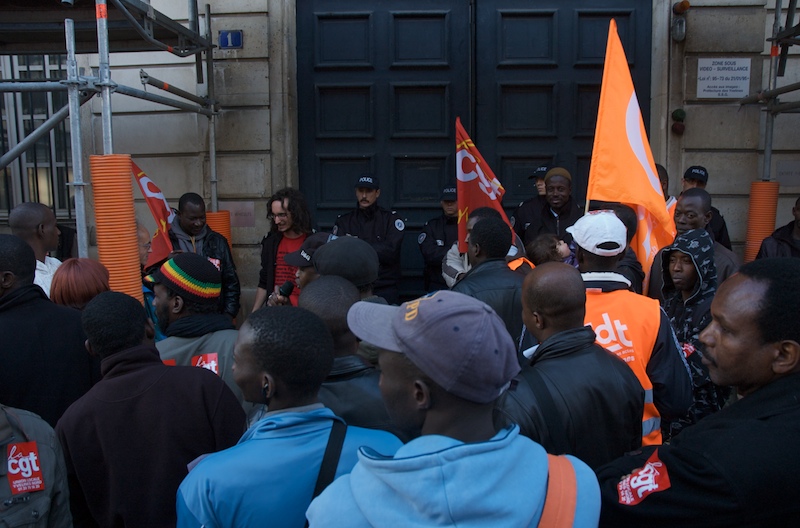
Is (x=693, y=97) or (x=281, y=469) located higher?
(x=693, y=97)

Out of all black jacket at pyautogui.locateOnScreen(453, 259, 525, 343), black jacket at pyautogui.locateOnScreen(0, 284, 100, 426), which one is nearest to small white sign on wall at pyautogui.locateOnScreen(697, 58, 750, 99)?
black jacket at pyautogui.locateOnScreen(453, 259, 525, 343)

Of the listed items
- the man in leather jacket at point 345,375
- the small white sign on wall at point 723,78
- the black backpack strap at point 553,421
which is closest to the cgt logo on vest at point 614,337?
the black backpack strap at point 553,421

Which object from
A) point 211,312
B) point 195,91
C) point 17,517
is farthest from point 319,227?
point 17,517

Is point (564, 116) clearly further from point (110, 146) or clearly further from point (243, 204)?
point (110, 146)

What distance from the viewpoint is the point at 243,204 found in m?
7.27

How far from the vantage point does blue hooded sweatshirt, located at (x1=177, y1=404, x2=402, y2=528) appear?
69.1 inches

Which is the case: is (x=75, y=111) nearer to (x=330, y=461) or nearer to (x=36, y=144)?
(x=36, y=144)

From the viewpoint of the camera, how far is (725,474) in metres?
1.53

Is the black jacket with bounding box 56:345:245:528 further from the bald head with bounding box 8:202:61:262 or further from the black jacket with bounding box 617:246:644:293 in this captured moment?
the black jacket with bounding box 617:246:644:293

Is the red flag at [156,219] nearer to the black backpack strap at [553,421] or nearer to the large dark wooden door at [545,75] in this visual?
the large dark wooden door at [545,75]

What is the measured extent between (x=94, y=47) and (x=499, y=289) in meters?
5.01

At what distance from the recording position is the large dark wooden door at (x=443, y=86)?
7.33 m

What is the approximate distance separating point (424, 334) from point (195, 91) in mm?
6395

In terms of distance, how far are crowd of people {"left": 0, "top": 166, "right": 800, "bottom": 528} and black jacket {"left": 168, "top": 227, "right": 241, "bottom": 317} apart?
1.78m
